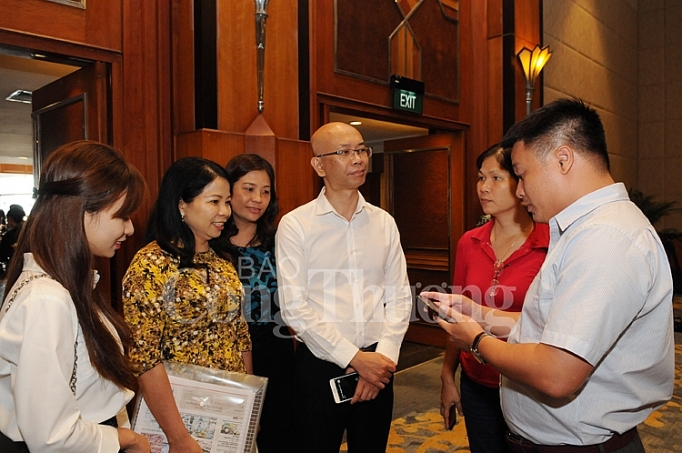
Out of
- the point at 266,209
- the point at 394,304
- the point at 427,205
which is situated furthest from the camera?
the point at 427,205

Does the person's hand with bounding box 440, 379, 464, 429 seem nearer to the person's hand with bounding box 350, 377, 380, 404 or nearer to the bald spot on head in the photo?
the person's hand with bounding box 350, 377, 380, 404

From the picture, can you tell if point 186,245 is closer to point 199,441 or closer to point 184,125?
point 199,441

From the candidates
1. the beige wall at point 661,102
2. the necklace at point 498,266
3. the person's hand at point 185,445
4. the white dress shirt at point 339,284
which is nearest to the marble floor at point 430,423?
the white dress shirt at point 339,284

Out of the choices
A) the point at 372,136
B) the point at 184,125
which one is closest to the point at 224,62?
the point at 184,125

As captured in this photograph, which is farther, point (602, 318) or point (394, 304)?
point (394, 304)

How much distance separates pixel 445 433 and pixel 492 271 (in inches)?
68.6

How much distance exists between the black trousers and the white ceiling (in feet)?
7.88

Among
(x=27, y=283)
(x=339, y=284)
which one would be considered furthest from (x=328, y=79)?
(x=27, y=283)

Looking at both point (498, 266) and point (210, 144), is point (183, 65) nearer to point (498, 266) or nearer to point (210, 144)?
point (210, 144)

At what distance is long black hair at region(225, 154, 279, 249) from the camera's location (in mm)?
2396

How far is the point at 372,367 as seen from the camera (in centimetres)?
204

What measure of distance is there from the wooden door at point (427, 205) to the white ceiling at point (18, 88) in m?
3.32

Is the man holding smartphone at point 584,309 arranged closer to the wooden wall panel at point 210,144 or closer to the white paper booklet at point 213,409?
the white paper booklet at point 213,409

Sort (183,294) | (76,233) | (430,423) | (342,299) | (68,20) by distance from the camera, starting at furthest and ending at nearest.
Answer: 1. (430,423)
2. (68,20)
3. (342,299)
4. (183,294)
5. (76,233)
